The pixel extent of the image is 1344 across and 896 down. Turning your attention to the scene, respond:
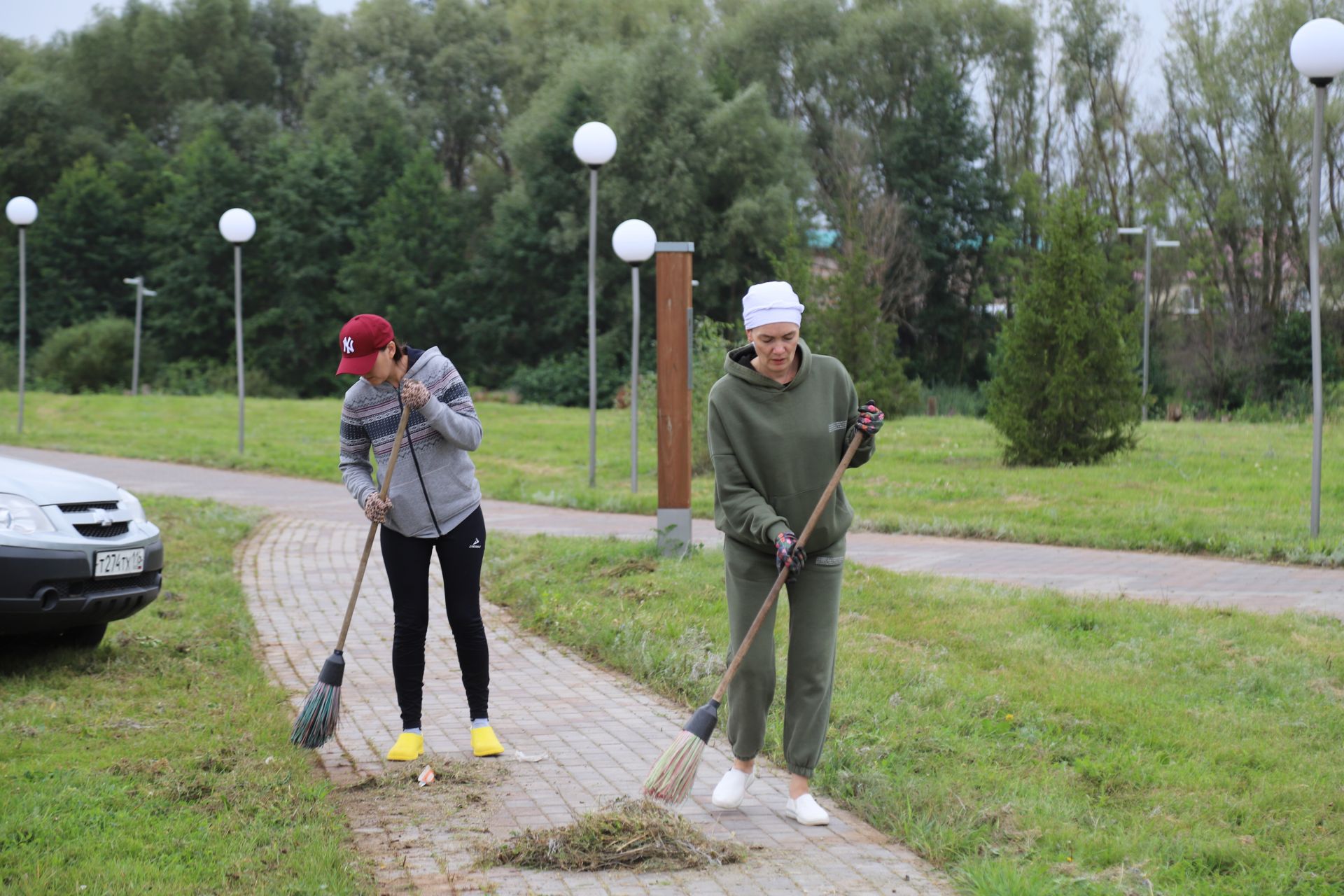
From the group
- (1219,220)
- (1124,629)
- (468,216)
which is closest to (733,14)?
(468,216)

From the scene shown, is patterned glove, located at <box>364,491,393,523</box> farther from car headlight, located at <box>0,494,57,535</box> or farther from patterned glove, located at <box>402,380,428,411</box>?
car headlight, located at <box>0,494,57,535</box>

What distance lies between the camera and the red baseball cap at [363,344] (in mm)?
5008

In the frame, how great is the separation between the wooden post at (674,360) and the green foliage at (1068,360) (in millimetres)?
8522

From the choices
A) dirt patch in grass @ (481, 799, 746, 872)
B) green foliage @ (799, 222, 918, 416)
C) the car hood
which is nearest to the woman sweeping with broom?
dirt patch in grass @ (481, 799, 746, 872)

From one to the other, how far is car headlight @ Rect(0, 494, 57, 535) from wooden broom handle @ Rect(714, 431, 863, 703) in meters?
3.66

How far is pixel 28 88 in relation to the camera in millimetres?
55156

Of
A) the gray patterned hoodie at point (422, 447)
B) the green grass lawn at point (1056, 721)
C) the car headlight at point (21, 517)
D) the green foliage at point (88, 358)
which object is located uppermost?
the green foliage at point (88, 358)

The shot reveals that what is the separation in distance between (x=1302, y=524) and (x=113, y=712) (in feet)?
30.9

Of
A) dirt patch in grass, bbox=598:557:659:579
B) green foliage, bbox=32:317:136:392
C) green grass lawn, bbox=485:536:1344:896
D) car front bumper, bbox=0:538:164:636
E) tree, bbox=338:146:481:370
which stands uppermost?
tree, bbox=338:146:481:370

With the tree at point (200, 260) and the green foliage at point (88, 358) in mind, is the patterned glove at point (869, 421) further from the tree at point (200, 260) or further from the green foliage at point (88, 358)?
the tree at point (200, 260)

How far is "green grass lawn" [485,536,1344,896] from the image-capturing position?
4062 millimetres

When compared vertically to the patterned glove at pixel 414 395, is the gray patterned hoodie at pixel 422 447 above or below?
Result: below

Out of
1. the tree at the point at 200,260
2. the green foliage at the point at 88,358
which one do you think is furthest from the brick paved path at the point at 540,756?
the tree at the point at 200,260

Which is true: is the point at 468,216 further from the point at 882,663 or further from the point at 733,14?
the point at 882,663
